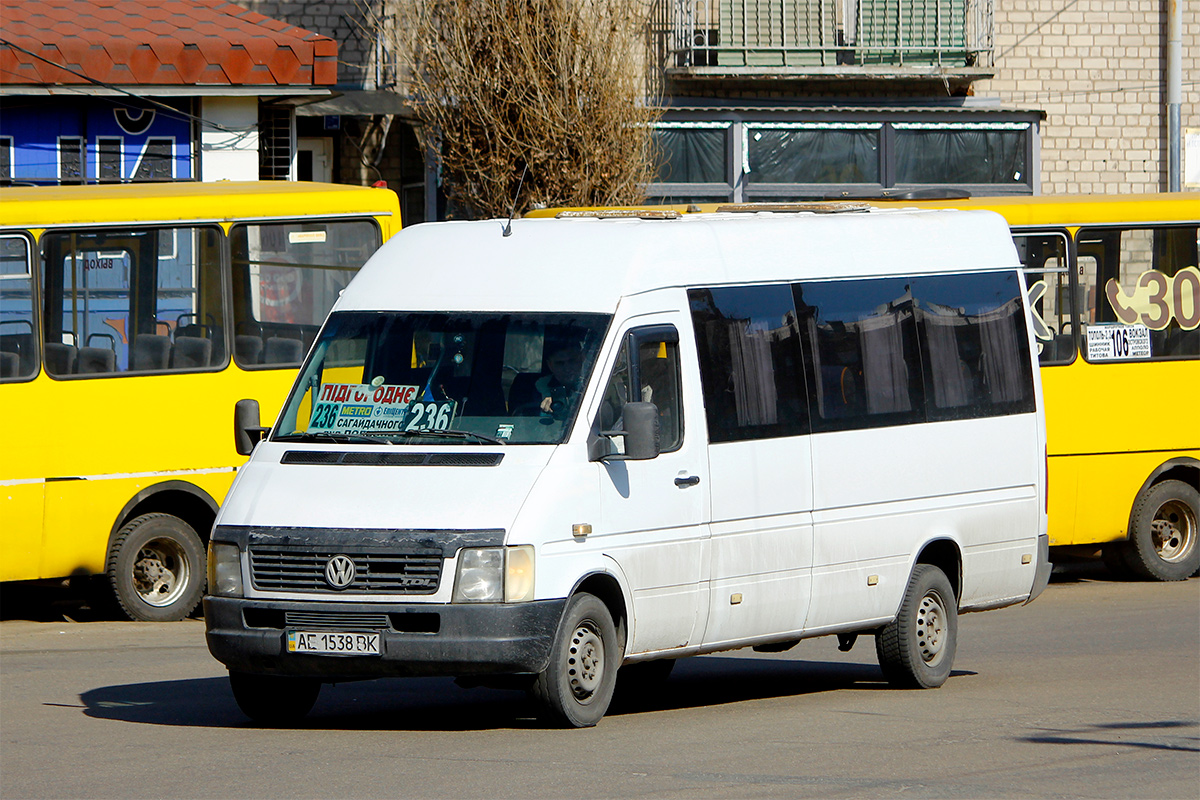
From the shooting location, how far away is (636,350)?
31.6 feet

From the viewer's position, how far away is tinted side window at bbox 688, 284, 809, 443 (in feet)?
32.9

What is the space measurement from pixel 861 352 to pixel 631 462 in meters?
2.01

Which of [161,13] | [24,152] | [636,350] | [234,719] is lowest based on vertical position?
[234,719]

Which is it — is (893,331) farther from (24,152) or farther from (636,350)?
(24,152)

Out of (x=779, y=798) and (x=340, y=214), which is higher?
(x=340, y=214)

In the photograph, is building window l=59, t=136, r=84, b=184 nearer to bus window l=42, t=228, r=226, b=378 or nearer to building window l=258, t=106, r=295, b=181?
building window l=258, t=106, r=295, b=181

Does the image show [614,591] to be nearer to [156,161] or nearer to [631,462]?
[631,462]

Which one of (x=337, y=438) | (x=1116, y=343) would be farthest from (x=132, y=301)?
(x=1116, y=343)

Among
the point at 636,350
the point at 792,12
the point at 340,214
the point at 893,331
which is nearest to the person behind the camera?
the point at 636,350

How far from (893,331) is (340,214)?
18.0 ft

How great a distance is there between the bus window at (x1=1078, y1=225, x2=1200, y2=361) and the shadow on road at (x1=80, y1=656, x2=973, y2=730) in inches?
224

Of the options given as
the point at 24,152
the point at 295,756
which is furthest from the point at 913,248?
the point at 24,152

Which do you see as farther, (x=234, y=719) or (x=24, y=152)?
(x=24, y=152)

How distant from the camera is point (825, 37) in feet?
86.9
